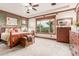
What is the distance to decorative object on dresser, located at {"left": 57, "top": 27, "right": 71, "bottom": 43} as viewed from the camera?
452cm

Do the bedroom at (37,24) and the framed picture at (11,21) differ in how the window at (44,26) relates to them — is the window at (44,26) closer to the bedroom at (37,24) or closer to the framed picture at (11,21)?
the bedroom at (37,24)

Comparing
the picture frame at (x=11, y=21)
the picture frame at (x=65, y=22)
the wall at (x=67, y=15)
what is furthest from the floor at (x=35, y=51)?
the picture frame at (x=11, y=21)

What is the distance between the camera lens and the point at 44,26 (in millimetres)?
6363

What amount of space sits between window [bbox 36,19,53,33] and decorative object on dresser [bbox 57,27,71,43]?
1.05 meters

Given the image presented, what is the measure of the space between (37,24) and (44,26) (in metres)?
1.01

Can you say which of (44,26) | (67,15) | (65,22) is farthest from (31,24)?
(67,15)

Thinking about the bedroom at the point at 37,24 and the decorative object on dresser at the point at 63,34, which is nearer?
the bedroom at the point at 37,24

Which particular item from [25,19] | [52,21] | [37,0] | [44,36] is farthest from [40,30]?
[37,0]

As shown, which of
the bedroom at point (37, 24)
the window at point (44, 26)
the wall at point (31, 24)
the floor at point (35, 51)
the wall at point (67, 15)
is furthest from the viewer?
the wall at point (31, 24)

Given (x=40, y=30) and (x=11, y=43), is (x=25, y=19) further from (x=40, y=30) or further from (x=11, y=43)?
(x=11, y=43)

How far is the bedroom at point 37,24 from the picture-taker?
3754mm

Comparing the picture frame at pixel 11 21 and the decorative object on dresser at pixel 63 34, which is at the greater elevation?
the picture frame at pixel 11 21

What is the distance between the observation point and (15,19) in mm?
6191

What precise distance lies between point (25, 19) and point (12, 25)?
200cm
